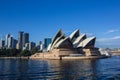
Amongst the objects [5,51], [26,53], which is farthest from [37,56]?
[5,51]

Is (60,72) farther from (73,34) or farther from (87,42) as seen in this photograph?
(73,34)

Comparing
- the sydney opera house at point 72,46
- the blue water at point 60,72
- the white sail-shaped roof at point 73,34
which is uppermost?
the white sail-shaped roof at point 73,34

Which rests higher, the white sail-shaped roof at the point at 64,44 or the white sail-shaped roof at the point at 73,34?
the white sail-shaped roof at the point at 73,34

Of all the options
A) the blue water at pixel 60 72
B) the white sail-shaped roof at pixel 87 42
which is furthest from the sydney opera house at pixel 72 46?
the blue water at pixel 60 72

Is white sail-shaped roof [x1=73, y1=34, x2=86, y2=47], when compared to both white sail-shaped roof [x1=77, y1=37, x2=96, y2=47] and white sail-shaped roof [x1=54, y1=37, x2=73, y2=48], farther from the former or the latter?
white sail-shaped roof [x1=54, y1=37, x2=73, y2=48]

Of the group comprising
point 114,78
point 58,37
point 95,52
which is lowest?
point 114,78

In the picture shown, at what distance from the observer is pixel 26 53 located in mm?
138250

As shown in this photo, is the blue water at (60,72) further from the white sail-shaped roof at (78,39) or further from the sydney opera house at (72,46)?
the white sail-shaped roof at (78,39)

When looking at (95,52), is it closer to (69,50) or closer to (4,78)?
(69,50)

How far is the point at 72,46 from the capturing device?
109m

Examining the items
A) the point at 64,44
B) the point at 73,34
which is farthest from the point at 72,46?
the point at 73,34

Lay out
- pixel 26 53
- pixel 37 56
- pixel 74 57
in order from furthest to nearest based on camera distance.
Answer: pixel 26 53, pixel 37 56, pixel 74 57

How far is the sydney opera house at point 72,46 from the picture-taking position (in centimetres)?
10586

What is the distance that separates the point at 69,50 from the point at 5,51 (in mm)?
57791
